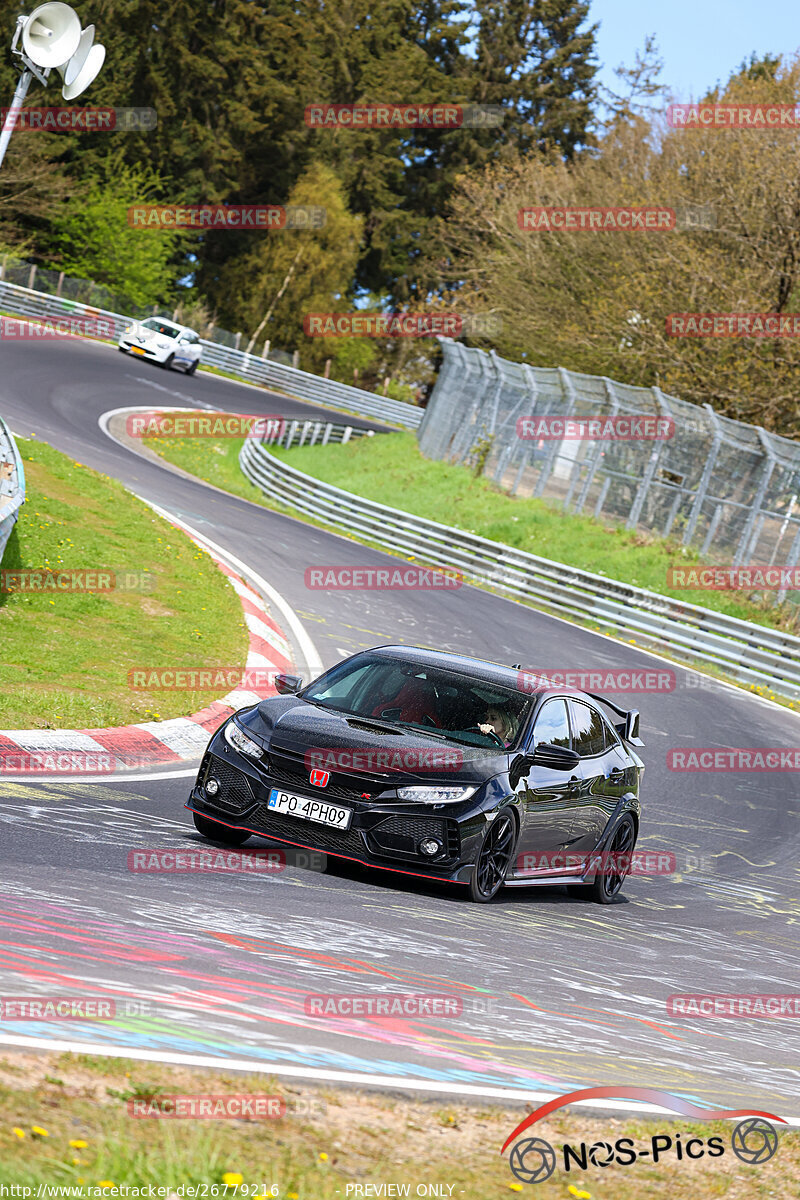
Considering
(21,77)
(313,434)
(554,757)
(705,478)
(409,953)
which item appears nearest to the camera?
(409,953)

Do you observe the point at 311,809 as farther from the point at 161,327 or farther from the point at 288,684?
the point at 161,327

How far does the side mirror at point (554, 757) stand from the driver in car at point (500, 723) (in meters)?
0.21

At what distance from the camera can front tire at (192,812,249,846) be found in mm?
8750

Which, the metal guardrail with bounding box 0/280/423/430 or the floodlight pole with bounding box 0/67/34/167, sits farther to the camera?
the metal guardrail with bounding box 0/280/423/430

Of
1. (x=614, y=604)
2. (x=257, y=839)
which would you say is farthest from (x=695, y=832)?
(x=614, y=604)

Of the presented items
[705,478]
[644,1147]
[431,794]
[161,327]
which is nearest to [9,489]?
[431,794]

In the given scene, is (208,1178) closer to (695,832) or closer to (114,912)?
(114,912)

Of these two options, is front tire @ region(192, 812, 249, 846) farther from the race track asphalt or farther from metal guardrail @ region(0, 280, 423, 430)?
metal guardrail @ region(0, 280, 423, 430)

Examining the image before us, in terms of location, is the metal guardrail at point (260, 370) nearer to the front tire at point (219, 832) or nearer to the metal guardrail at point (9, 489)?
the metal guardrail at point (9, 489)

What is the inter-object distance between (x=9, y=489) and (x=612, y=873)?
835 centimetres

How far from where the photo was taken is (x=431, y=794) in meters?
8.11

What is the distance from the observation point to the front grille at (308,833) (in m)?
8.12

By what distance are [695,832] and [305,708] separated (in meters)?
5.59

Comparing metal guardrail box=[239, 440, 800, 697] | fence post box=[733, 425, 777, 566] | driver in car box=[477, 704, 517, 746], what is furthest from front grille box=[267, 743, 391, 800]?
fence post box=[733, 425, 777, 566]
